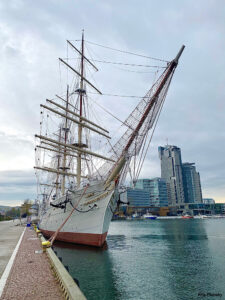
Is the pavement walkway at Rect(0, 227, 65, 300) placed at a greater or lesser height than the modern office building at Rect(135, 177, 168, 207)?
lesser

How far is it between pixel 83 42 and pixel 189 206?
546ft

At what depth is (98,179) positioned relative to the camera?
66.1ft

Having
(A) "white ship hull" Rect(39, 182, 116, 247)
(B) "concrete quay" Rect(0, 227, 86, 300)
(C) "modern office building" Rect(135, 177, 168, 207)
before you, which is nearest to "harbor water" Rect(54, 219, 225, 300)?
(A) "white ship hull" Rect(39, 182, 116, 247)

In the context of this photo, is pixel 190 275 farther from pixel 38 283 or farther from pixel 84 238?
pixel 84 238

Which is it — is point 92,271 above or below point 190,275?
above

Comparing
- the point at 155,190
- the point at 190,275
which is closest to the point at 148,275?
the point at 190,275

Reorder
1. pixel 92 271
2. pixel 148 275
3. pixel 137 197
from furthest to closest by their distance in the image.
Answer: pixel 137 197, pixel 92 271, pixel 148 275

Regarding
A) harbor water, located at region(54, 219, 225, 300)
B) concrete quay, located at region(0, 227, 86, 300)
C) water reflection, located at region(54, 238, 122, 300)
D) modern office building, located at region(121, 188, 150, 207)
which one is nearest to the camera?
concrete quay, located at region(0, 227, 86, 300)

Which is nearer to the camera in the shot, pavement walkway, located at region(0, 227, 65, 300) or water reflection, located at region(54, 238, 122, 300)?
pavement walkway, located at region(0, 227, 65, 300)

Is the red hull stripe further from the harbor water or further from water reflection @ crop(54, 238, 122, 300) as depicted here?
the harbor water

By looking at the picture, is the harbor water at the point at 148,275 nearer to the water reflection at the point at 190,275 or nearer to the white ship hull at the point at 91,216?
the water reflection at the point at 190,275

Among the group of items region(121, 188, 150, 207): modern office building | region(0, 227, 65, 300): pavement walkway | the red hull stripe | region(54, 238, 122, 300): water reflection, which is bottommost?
region(54, 238, 122, 300): water reflection

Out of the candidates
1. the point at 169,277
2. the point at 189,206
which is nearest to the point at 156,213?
the point at 189,206

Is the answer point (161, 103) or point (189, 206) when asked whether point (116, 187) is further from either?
point (189, 206)
